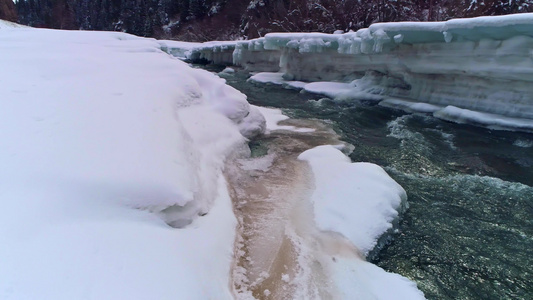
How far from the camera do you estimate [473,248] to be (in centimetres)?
328

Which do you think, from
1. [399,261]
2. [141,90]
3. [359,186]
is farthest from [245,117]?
[399,261]

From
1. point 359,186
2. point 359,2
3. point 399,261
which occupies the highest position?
point 359,2

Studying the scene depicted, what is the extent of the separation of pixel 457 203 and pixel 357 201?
4.44 feet

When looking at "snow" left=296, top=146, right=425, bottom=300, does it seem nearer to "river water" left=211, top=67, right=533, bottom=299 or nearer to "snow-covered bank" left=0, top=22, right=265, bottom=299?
"river water" left=211, top=67, right=533, bottom=299

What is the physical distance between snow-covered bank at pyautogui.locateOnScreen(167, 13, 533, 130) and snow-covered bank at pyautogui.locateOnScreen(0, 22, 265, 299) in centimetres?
613

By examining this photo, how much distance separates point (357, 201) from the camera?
3707mm

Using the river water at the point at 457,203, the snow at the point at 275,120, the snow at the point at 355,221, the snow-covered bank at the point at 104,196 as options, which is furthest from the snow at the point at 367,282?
the snow at the point at 275,120

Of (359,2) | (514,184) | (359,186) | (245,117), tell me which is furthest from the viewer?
(359,2)

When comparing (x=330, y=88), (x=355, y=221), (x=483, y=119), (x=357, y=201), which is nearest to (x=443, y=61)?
(x=483, y=119)

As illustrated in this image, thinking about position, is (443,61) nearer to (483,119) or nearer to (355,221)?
(483,119)

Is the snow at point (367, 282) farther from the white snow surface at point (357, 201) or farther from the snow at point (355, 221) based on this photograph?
the white snow surface at point (357, 201)

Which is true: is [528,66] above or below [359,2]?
below

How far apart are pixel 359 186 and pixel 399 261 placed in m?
1.08

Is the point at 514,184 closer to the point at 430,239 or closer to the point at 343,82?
the point at 430,239
